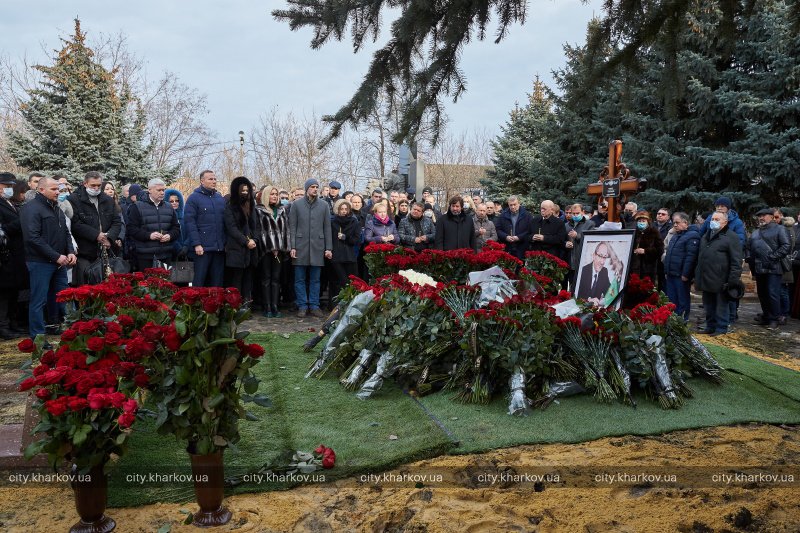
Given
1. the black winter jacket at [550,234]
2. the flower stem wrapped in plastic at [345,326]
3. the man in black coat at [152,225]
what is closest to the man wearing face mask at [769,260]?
the black winter jacket at [550,234]

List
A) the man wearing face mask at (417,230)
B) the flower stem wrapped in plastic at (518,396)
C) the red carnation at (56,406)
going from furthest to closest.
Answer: the man wearing face mask at (417,230), the flower stem wrapped in plastic at (518,396), the red carnation at (56,406)

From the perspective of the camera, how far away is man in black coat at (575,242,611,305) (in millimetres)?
7051

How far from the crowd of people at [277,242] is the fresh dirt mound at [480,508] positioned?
3564 mm

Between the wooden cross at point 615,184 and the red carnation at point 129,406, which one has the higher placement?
the wooden cross at point 615,184

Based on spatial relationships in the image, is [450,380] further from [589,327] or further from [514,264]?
[514,264]

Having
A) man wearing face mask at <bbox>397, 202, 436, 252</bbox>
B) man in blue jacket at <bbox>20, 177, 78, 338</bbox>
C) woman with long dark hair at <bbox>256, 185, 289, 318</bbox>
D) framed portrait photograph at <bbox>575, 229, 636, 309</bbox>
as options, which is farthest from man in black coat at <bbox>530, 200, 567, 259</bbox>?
man in blue jacket at <bbox>20, 177, 78, 338</bbox>

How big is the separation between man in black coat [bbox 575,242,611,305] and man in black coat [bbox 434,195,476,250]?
9.70ft

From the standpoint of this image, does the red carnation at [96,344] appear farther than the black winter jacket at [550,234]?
No

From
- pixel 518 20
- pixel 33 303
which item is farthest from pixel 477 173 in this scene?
pixel 518 20

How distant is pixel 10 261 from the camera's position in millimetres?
7852

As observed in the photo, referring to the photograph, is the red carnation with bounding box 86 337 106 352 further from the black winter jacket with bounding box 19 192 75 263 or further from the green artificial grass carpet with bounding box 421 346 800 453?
the black winter jacket with bounding box 19 192 75 263

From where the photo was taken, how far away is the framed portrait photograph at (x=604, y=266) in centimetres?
680

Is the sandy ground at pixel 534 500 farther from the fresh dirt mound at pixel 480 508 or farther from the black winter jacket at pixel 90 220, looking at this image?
the black winter jacket at pixel 90 220

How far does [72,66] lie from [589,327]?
19720 millimetres
